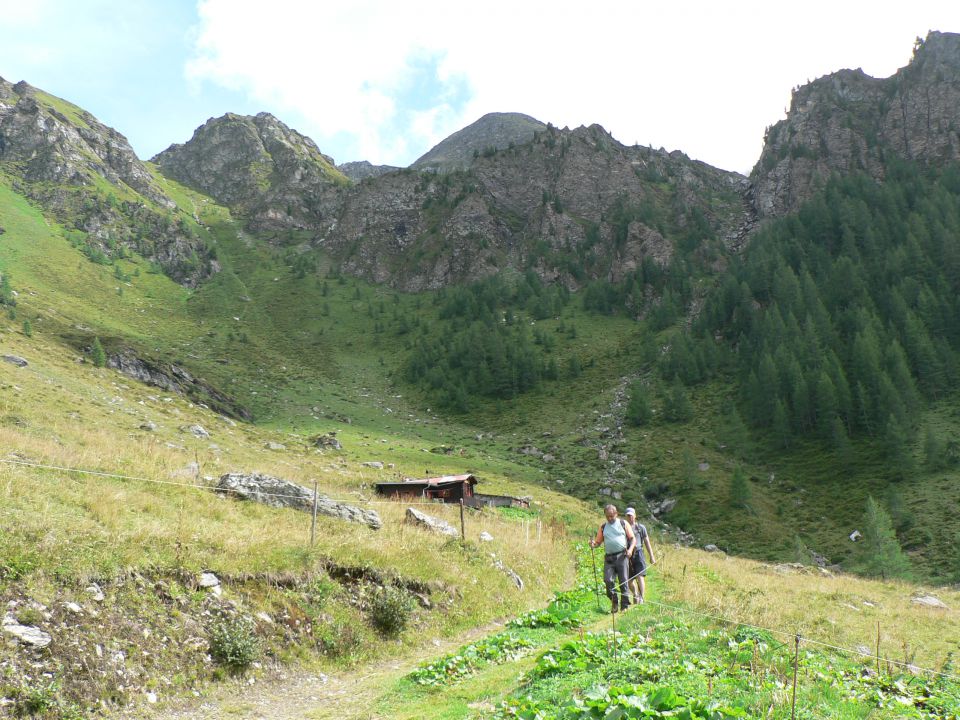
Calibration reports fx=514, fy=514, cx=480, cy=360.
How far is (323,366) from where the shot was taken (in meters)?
110

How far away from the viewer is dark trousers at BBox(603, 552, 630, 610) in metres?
13.3

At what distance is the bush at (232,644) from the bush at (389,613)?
300 centimetres

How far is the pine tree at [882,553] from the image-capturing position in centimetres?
3878

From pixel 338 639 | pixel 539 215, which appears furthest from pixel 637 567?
pixel 539 215

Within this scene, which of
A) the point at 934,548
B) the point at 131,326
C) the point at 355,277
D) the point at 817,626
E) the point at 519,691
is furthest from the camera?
the point at 355,277

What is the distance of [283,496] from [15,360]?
40667 mm

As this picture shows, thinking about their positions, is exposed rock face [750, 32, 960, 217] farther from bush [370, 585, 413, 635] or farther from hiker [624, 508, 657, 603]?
bush [370, 585, 413, 635]

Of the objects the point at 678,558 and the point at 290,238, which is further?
the point at 290,238

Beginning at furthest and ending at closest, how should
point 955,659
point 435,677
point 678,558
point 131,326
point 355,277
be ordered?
1. point 355,277
2. point 131,326
3. point 678,558
4. point 955,659
5. point 435,677

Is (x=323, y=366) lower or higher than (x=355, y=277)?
lower

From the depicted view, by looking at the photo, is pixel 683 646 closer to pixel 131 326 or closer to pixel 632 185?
pixel 131 326

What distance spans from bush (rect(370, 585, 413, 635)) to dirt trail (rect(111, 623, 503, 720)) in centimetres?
107

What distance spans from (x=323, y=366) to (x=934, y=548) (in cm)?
9896

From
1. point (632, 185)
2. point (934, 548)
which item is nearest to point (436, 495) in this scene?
point (934, 548)
